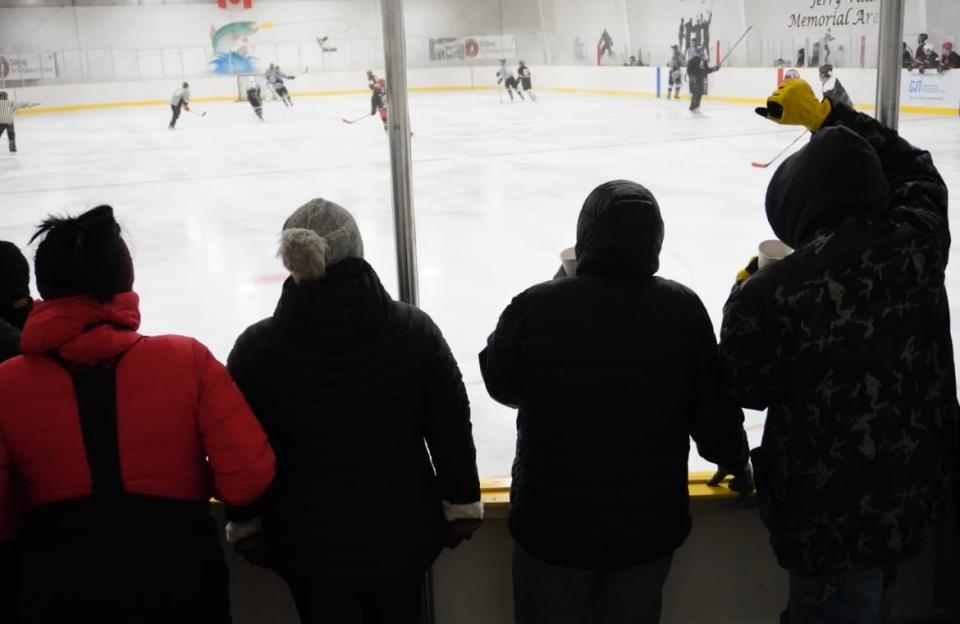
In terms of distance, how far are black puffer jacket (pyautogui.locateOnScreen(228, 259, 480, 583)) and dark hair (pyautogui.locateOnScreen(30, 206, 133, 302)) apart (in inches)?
8.9

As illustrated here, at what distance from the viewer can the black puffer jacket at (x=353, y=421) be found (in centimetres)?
133

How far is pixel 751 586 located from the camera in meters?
2.07

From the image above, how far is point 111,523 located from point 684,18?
11.4 meters

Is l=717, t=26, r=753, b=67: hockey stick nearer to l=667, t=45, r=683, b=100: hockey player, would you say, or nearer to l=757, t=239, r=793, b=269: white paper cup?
l=667, t=45, r=683, b=100: hockey player

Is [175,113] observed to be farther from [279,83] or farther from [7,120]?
[7,120]

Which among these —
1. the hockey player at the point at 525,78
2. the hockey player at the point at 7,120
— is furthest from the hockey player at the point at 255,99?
the hockey player at the point at 525,78

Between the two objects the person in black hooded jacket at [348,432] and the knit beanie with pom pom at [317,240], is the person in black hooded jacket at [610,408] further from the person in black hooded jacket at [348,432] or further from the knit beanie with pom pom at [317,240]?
the knit beanie with pom pom at [317,240]

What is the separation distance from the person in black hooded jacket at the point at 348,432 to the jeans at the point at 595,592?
0.16 metres

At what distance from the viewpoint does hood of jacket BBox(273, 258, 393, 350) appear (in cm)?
131

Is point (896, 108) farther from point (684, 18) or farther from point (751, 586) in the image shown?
point (684, 18)

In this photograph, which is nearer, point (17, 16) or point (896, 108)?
Result: point (896, 108)

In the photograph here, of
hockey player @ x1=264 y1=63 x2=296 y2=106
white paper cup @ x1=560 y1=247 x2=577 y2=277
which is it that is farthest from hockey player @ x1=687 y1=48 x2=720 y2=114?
white paper cup @ x1=560 y1=247 x2=577 y2=277

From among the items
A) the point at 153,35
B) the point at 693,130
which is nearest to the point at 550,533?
the point at 153,35

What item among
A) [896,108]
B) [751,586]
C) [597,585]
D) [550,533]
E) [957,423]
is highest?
[896,108]
